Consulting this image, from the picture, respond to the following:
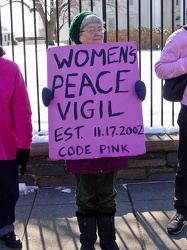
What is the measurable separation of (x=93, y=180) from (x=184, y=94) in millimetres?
940

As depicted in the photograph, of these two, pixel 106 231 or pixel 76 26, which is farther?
pixel 106 231

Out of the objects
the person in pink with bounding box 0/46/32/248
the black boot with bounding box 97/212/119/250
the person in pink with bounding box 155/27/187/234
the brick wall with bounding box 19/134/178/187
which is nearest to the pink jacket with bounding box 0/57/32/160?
the person in pink with bounding box 0/46/32/248

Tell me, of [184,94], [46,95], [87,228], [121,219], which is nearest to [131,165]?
[121,219]

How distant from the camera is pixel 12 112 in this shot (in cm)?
305

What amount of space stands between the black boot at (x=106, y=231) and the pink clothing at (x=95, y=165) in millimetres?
360

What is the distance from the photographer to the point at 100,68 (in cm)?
270

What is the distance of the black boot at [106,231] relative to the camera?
2.92m

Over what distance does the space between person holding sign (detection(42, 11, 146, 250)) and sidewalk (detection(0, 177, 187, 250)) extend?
0.29 metres

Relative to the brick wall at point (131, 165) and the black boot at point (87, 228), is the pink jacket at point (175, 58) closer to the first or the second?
the black boot at point (87, 228)

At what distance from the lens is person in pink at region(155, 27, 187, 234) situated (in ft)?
9.95

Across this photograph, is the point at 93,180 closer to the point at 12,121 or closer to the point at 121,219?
the point at 12,121

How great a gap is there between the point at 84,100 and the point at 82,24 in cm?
47

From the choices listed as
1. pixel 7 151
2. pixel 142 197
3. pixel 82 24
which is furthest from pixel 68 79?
pixel 142 197

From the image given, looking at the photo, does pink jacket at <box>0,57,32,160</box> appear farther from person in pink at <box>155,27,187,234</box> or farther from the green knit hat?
person in pink at <box>155,27,187,234</box>
